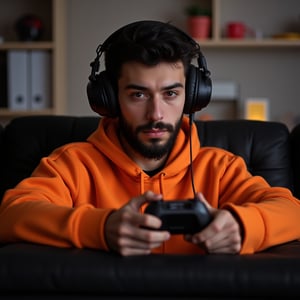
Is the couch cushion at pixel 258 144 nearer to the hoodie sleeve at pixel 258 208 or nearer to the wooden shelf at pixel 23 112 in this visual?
the hoodie sleeve at pixel 258 208

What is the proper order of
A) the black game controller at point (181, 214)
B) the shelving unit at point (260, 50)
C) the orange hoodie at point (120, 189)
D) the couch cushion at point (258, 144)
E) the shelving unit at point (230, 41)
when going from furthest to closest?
the shelving unit at point (260, 50)
the shelving unit at point (230, 41)
the couch cushion at point (258, 144)
the orange hoodie at point (120, 189)
the black game controller at point (181, 214)

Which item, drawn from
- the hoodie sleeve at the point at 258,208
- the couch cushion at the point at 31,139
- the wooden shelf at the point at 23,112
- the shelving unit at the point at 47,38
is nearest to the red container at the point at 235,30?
the shelving unit at the point at 47,38

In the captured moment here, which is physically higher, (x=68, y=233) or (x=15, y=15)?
(x=15, y=15)

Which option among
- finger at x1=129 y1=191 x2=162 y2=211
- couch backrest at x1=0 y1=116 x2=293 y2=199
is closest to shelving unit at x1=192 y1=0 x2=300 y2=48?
couch backrest at x1=0 y1=116 x2=293 y2=199

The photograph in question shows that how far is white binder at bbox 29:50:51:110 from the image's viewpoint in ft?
10.5

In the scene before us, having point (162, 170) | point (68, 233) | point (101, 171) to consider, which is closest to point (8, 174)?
point (101, 171)

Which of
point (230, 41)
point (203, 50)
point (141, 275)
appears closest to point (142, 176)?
point (141, 275)

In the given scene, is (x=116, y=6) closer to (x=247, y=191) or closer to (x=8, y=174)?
(x=8, y=174)

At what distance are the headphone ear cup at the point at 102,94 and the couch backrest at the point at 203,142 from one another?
358 mm

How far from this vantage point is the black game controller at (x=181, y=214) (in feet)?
3.41

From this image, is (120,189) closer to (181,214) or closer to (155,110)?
(155,110)

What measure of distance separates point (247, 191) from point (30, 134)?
2.29 ft

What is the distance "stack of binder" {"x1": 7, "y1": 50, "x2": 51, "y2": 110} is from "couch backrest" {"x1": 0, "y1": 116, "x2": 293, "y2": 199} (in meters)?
1.42

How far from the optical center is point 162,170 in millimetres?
1501
